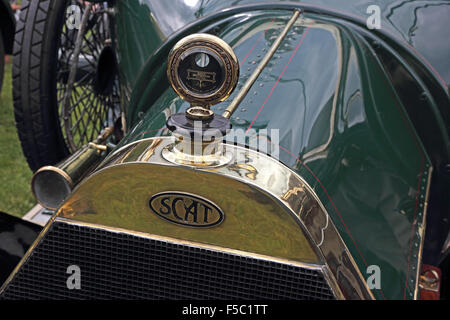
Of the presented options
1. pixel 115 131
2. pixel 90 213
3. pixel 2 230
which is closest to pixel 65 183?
pixel 2 230

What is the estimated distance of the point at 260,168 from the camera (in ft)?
3.67

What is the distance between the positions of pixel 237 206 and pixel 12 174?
2972 millimetres

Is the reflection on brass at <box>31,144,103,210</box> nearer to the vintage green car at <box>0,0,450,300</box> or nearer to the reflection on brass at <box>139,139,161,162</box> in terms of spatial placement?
the vintage green car at <box>0,0,450,300</box>

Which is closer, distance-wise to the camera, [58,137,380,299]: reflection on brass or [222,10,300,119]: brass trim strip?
[58,137,380,299]: reflection on brass

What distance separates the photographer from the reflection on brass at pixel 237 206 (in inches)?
41.8

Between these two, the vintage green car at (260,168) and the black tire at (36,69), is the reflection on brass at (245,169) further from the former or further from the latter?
the black tire at (36,69)

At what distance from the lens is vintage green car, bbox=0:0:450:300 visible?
3.53 feet

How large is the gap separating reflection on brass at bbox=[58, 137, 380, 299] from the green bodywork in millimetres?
119

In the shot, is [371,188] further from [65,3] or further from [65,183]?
[65,3]

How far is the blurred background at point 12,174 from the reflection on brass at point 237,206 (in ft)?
7.17

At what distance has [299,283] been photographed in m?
1.10

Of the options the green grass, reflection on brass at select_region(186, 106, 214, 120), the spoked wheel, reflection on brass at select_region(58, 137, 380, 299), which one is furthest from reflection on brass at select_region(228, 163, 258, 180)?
the green grass

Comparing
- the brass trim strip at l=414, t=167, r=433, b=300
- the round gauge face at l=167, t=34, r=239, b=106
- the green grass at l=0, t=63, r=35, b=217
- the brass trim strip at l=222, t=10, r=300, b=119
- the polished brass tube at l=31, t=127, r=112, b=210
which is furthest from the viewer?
the green grass at l=0, t=63, r=35, b=217

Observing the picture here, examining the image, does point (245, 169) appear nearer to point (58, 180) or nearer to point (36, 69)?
point (58, 180)
